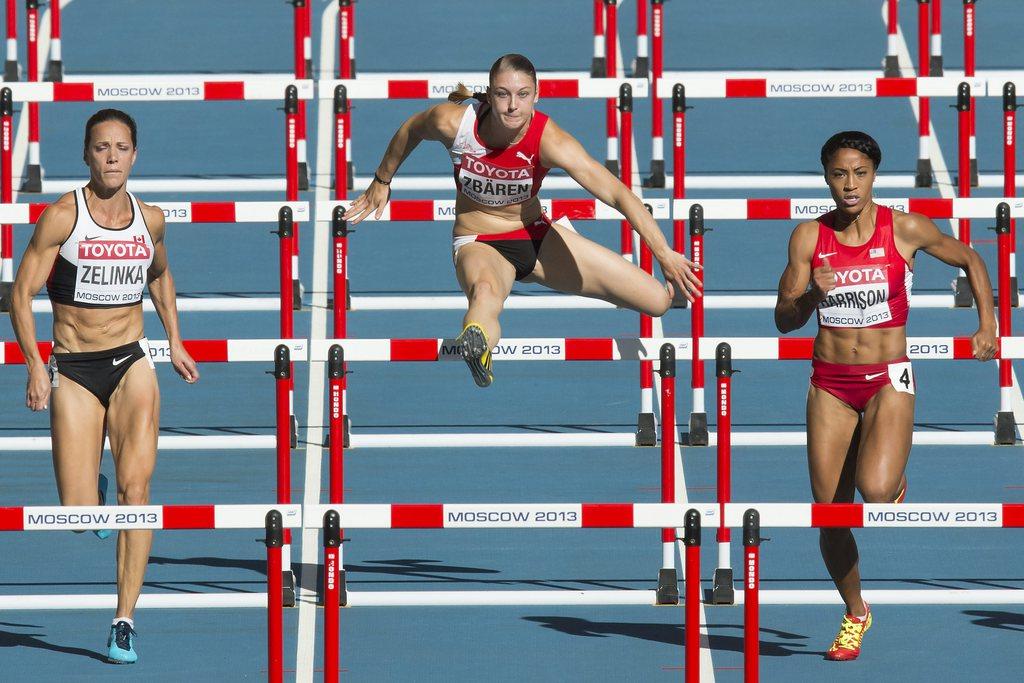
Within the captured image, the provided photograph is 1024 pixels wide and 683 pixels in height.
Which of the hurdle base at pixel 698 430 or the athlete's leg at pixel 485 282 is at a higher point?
the athlete's leg at pixel 485 282

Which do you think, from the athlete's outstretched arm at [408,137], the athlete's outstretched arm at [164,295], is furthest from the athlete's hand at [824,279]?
the athlete's outstretched arm at [164,295]

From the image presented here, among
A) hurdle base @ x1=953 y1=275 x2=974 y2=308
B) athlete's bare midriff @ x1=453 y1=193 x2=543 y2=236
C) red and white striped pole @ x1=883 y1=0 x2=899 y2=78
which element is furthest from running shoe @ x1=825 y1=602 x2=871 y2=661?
red and white striped pole @ x1=883 y1=0 x2=899 y2=78

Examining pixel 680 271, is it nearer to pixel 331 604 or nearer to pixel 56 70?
pixel 331 604

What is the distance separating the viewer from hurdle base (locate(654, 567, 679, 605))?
28.4 feet

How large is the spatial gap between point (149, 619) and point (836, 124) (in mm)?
7658

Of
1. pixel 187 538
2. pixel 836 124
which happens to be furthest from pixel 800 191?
pixel 187 538

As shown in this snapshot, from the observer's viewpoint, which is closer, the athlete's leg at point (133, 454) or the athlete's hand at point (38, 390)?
the athlete's hand at point (38, 390)

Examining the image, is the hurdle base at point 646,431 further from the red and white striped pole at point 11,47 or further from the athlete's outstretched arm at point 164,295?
the red and white striped pole at point 11,47

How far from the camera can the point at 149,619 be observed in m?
8.56

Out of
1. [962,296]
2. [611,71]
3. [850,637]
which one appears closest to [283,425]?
[850,637]

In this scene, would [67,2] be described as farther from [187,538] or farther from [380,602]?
[380,602]

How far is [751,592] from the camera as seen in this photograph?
6859 mm

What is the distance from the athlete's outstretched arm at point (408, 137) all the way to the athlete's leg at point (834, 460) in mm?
1735

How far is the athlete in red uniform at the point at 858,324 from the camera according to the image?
7.58 metres
